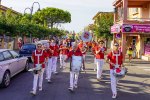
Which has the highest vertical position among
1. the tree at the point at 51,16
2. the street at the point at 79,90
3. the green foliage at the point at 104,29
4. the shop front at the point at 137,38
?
the tree at the point at 51,16

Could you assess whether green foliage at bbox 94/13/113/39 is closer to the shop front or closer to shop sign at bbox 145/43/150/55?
the shop front

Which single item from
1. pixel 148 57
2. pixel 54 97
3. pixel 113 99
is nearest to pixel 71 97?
pixel 54 97

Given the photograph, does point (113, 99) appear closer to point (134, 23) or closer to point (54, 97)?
point (54, 97)

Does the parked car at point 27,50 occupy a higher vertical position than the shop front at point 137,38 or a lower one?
lower

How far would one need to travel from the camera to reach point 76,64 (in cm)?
1027

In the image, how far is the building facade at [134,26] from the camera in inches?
953

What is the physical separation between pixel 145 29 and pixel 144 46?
17.1 feet

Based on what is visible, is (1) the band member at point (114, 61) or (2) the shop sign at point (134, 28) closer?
(1) the band member at point (114, 61)

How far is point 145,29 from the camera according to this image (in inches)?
952

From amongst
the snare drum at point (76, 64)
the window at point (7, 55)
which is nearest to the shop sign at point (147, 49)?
the window at point (7, 55)

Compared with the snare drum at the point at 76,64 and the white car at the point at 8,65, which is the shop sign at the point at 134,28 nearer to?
the white car at the point at 8,65

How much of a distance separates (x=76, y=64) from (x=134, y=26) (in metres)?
14.9

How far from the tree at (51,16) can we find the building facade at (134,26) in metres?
46.1

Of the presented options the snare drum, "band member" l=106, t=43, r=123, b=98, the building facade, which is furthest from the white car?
the building facade
